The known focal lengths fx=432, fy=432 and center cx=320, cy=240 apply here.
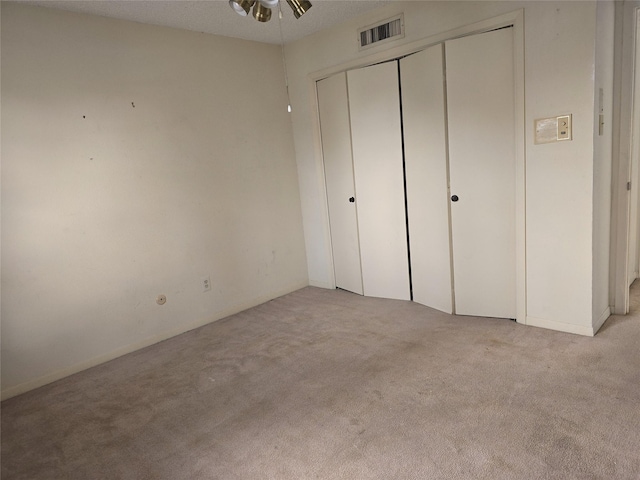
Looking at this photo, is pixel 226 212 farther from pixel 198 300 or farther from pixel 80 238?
pixel 80 238

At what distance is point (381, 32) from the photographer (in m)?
3.46

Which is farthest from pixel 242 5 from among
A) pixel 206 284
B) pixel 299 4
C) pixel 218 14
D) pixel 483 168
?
pixel 206 284

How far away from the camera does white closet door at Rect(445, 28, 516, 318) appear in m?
2.89

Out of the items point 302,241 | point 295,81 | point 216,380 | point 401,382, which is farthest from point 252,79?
point 401,382

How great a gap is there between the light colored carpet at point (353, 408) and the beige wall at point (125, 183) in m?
0.38

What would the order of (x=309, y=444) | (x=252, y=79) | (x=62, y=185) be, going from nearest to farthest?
(x=309, y=444) < (x=62, y=185) < (x=252, y=79)

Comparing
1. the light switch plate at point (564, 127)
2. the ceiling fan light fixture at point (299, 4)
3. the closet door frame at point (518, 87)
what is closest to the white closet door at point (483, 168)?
the closet door frame at point (518, 87)

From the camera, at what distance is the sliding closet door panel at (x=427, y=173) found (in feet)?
10.5

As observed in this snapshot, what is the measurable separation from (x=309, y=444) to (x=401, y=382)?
70 cm

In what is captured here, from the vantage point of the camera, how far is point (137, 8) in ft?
9.65

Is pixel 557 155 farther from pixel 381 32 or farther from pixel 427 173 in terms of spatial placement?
pixel 381 32

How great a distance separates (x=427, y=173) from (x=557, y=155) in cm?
92

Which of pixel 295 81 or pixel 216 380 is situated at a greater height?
pixel 295 81

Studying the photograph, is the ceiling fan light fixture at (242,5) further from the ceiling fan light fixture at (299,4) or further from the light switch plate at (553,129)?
the light switch plate at (553,129)
